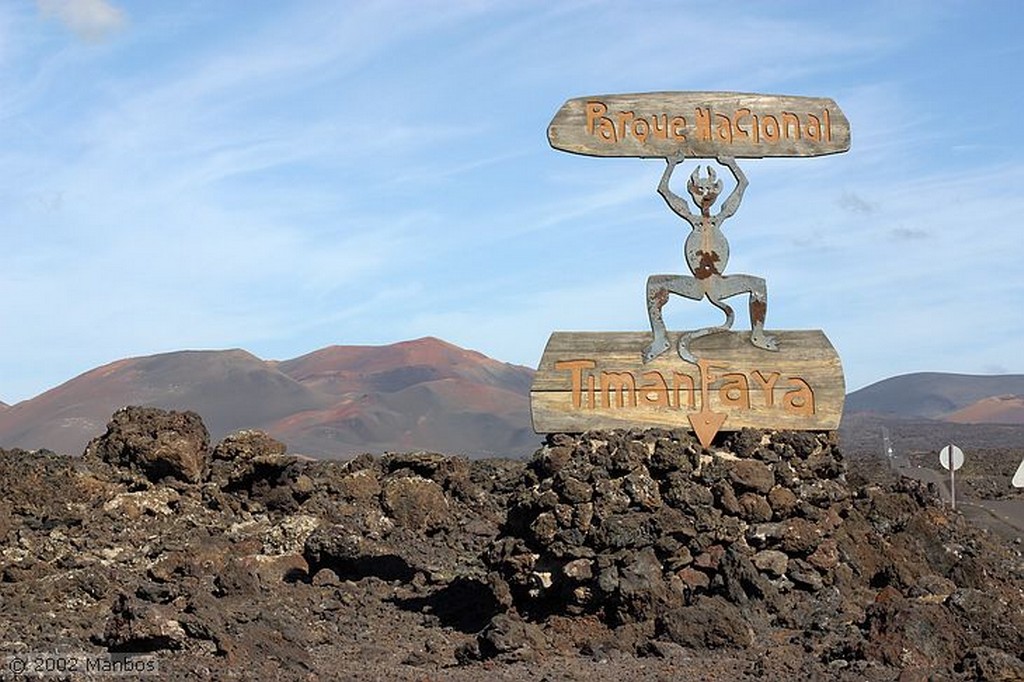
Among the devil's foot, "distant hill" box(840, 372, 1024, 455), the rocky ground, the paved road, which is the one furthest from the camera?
"distant hill" box(840, 372, 1024, 455)

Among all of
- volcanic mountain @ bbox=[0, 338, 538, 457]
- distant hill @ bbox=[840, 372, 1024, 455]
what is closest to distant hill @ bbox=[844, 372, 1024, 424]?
distant hill @ bbox=[840, 372, 1024, 455]

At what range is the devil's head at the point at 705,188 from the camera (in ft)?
43.2

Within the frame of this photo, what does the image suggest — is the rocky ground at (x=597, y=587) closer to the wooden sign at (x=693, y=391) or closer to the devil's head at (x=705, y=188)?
the wooden sign at (x=693, y=391)

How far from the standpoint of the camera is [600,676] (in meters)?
10.3

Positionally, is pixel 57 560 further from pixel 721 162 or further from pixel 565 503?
pixel 721 162

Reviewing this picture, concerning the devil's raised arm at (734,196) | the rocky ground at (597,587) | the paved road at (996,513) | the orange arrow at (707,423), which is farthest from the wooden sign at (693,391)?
the paved road at (996,513)

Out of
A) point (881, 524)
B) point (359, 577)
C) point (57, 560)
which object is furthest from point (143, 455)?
point (881, 524)

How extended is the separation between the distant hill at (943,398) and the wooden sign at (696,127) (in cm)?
13479

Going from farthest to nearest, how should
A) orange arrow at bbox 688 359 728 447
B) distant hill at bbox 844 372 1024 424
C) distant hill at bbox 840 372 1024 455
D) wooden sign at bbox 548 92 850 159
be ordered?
distant hill at bbox 844 372 1024 424
distant hill at bbox 840 372 1024 455
wooden sign at bbox 548 92 850 159
orange arrow at bbox 688 359 728 447

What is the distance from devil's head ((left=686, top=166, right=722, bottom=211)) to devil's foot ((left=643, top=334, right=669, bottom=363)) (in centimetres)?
117

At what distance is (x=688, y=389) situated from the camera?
42.3ft

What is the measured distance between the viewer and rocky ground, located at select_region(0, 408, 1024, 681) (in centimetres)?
1055

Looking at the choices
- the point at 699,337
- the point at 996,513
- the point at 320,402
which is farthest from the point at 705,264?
the point at 320,402

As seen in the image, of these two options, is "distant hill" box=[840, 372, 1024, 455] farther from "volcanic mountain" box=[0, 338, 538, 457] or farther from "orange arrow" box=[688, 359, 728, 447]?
"orange arrow" box=[688, 359, 728, 447]
